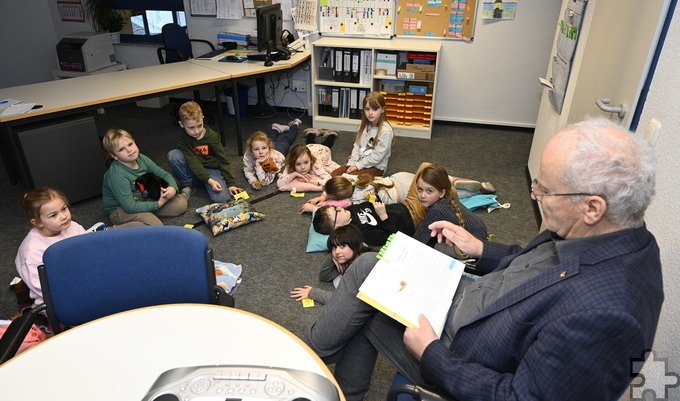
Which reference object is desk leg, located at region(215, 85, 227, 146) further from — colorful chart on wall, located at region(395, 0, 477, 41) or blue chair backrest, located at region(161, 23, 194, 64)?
colorful chart on wall, located at region(395, 0, 477, 41)

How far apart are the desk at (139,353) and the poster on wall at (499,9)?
4030 mm

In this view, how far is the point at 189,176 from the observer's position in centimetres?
350

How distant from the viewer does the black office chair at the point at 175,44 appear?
4.88 metres

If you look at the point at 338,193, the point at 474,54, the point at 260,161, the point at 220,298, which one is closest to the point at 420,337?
the point at 220,298

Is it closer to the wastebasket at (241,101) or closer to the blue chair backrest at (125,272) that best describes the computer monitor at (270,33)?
the wastebasket at (241,101)

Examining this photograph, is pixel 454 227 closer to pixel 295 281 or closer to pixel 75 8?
pixel 295 281

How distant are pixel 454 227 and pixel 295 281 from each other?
112 cm

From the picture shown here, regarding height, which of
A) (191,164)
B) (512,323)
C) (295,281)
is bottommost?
(295,281)

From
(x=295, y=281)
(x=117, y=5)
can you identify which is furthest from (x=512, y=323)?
(x=117, y=5)

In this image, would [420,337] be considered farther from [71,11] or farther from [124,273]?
[71,11]

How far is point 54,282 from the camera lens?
57.4 inches

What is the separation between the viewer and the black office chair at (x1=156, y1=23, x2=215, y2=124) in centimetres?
488

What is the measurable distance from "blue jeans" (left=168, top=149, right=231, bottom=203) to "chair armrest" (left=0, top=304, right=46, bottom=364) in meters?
1.92

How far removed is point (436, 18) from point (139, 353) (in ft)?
13.7
